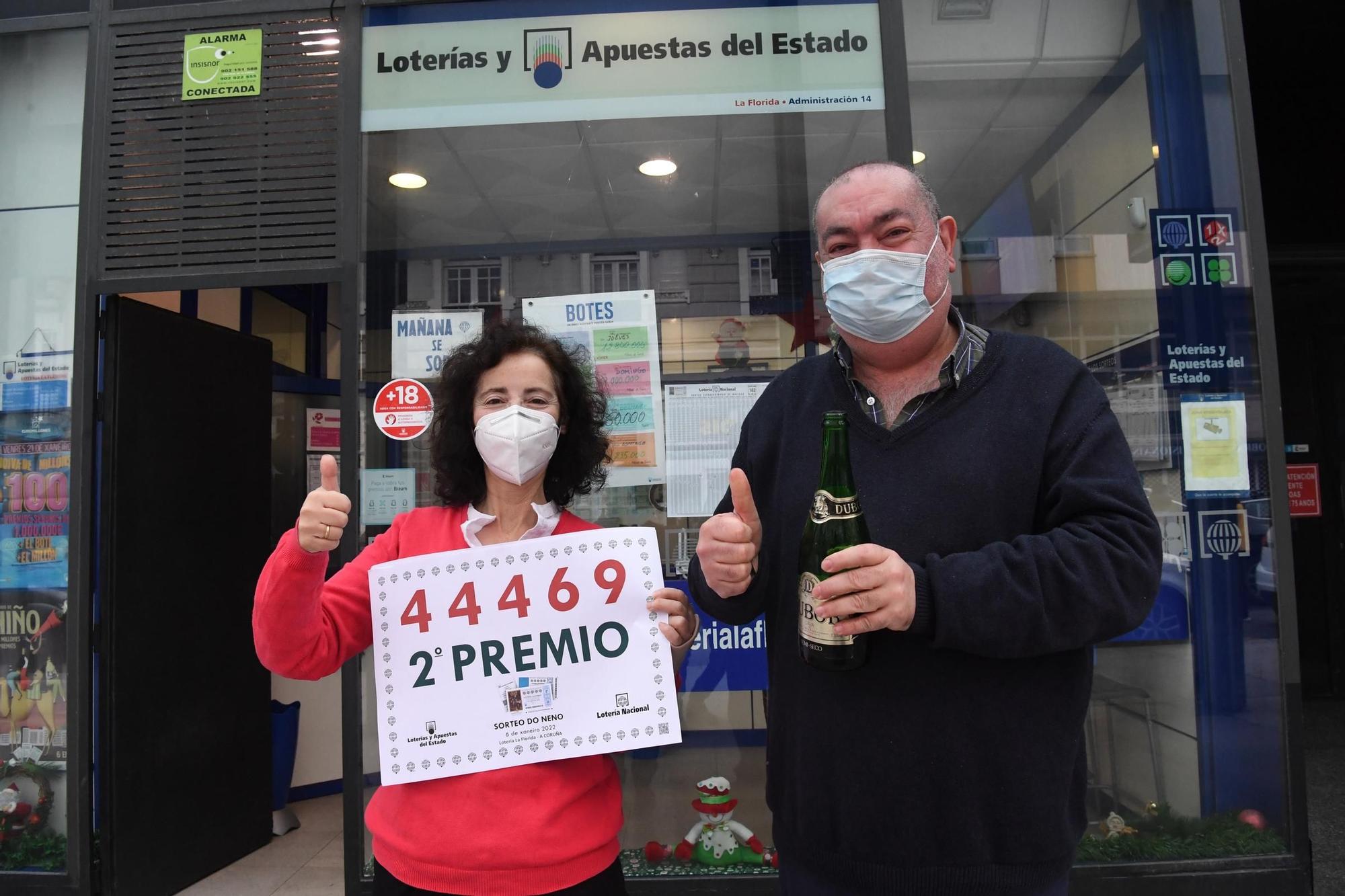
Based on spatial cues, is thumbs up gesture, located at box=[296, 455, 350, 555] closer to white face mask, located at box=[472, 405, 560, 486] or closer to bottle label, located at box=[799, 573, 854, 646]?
white face mask, located at box=[472, 405, 560, 486]

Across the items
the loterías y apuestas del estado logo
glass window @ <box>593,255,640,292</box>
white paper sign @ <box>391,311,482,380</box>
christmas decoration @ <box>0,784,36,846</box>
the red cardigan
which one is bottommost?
christmas decoration @ <box>0,784,36,846</box>

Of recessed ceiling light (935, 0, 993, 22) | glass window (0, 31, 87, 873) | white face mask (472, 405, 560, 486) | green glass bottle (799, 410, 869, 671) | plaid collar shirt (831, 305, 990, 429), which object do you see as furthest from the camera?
recessed ceiling light (935, 0, 993, 22)

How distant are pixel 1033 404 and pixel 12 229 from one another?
453cm

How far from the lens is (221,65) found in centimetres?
369

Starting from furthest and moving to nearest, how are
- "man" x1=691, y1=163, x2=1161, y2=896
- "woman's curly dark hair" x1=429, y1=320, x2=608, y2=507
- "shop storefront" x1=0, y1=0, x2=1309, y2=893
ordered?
"shop storefront" x1=0, y1=0, x2=1309, y2=893 → "woman's curly dark hair" x1=429, y1=320, x2=608, y2=507 → "man" x1=691, y1=163, x2=1161, y2=896

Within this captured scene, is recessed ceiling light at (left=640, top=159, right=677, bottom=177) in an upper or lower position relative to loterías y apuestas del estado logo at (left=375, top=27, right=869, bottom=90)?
lower

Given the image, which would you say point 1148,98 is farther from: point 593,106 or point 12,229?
point 12,229

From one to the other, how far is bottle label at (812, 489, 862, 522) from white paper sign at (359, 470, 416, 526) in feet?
8.14

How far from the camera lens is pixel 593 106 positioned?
3596mm

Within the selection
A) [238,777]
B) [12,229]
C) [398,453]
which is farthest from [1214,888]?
[12,229]

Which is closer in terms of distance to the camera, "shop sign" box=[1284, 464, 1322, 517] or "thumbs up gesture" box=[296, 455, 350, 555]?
"thumbs up gesture" box=[296, 455, 350, 555]

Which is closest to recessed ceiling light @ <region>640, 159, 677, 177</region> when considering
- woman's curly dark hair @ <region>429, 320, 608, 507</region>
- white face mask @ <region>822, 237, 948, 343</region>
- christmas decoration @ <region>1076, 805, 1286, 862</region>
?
woman's curly dark hair @ <region>429, 320, 608, 507</region>

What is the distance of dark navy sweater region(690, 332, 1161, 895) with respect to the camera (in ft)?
4.14

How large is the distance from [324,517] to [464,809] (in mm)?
610
